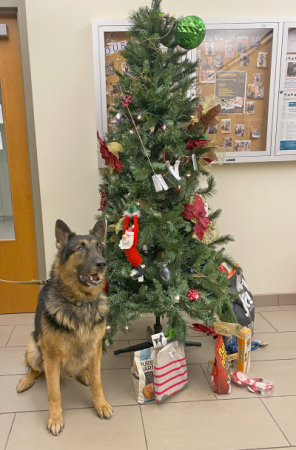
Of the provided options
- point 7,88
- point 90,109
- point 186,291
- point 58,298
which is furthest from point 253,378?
point 7,88

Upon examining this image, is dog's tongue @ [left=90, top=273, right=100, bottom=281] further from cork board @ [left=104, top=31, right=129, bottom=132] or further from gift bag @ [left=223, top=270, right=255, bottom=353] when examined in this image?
cork board @ [left=104, top=31, right=129, bottom=132]

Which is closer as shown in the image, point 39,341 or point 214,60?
point 39,341

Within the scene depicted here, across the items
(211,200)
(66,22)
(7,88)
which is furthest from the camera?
(211,200)

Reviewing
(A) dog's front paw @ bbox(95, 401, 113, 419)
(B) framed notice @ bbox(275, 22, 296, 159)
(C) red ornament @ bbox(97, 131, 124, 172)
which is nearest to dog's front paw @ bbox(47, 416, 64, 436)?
(A) dog's front paw @ bbox(95, 401, 113, 419)

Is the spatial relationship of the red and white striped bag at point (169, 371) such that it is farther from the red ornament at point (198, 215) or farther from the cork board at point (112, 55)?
the cork board at point (112, 55)

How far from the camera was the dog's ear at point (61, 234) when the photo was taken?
178cm

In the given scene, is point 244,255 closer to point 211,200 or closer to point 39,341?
point 211,200

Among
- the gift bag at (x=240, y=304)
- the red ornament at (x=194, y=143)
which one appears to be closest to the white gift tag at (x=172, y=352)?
the gift bag at (x=240, y=304)

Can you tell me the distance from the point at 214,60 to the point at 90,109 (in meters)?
1.08

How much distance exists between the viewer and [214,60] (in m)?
2.66

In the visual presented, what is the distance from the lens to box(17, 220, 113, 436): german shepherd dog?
1717 millimetres

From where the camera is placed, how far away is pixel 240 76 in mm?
2709

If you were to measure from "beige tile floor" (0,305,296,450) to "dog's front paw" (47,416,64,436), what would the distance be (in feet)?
0.09

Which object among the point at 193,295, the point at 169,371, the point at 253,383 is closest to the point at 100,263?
the point at 193,295
